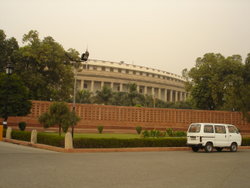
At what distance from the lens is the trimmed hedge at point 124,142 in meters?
17.3

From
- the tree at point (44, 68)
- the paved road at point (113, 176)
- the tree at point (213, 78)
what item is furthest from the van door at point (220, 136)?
the tree at point (213, 78)

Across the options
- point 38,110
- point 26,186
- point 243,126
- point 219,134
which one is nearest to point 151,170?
point 26,186

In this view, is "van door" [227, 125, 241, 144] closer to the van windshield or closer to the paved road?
the van windshield

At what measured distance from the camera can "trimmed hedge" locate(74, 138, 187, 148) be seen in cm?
1728

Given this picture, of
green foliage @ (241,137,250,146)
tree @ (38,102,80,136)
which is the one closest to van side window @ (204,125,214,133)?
green foliage @ (241,137,250,146)

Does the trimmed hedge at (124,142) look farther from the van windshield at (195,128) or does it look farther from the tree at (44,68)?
the tree at (44,68)

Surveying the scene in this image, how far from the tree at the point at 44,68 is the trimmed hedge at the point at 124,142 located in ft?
60.7

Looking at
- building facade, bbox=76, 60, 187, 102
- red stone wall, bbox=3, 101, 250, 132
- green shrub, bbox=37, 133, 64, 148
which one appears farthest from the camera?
building facade, bbox=76, 60, 187, 102

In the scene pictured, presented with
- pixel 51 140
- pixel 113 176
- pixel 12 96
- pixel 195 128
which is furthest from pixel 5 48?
pixel 113 176

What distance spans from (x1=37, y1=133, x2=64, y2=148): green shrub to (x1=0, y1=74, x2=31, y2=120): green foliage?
6.93m

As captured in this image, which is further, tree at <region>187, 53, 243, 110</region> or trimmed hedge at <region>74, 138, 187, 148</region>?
tree at <region>187, 53, 243, 110</region>

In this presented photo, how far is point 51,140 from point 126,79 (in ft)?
203

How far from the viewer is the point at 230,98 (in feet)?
107

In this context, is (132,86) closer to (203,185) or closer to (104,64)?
(104,64)
